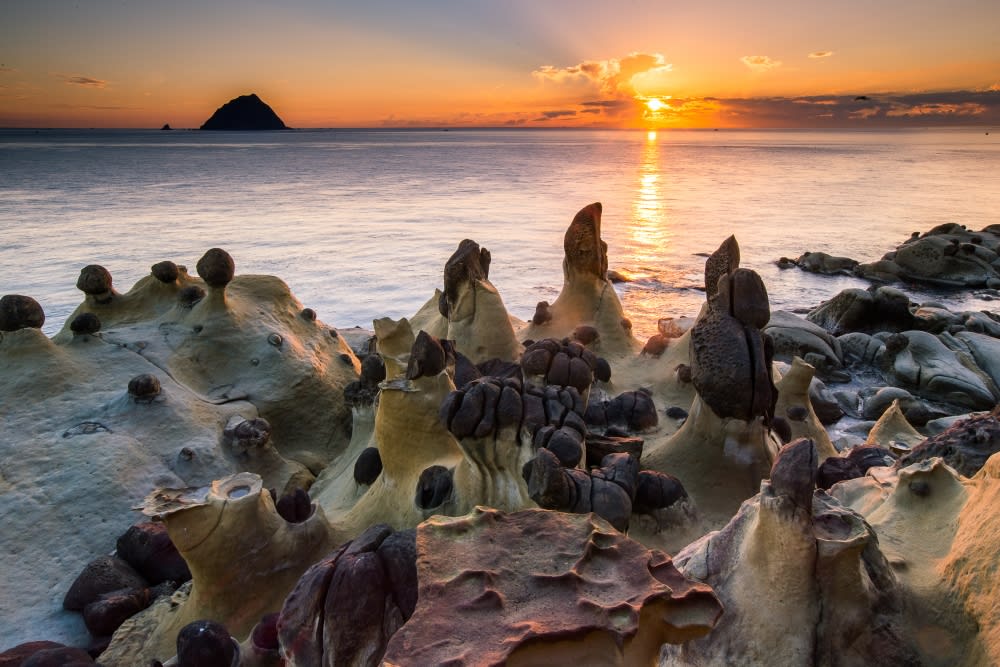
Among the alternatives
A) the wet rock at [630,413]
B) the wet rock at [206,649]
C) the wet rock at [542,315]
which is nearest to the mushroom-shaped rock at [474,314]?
the wet rock at [542,315]

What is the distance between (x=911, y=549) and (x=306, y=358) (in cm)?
318

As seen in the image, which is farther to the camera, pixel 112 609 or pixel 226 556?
pixel 112 609

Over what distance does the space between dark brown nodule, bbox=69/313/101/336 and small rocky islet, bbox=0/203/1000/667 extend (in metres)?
0.02

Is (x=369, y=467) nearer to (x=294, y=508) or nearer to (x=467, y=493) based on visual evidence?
(x=294, y=508)

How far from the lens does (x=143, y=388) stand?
3268 millimetres

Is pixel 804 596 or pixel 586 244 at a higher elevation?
pixel 586 244

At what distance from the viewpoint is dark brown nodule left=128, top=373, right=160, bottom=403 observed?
10.7ft

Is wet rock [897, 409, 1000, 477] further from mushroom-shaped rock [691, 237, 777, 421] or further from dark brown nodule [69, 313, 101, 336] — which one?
dark brown nodule [69, 313, 101, 336]

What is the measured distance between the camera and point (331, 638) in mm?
1371

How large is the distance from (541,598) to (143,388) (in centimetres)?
272

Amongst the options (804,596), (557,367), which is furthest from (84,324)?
(804,596)

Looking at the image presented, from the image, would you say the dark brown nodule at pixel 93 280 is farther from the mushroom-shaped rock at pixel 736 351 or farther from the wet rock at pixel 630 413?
the mushroom-shaped rock at pixel 736 351

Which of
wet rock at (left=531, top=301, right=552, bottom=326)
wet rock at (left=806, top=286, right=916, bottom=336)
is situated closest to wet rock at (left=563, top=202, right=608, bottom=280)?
wet rock at (left=531, top=301, right=552, bottom=326)

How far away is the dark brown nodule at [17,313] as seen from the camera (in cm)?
339
